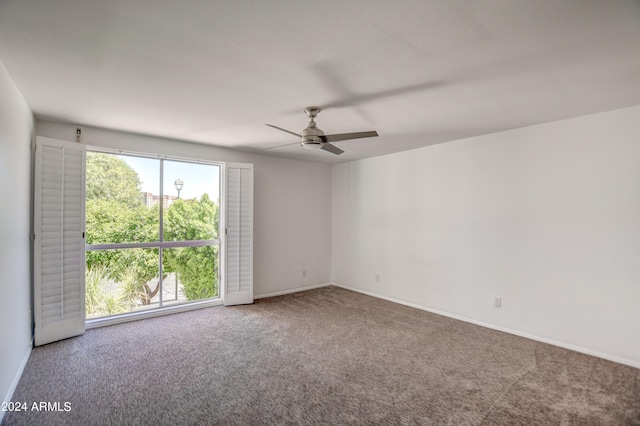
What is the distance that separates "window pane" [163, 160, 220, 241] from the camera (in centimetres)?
439

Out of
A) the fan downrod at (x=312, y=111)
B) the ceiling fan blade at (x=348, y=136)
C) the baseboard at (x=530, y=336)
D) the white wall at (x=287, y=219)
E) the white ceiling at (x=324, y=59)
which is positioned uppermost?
the white ceiling at (x=324, y=59)

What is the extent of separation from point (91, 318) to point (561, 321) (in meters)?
5.35

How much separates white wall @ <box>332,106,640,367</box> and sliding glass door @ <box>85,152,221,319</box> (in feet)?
9.08

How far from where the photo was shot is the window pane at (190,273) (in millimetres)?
4391

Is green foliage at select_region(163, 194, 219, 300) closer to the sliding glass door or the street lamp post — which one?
the sliding glass door

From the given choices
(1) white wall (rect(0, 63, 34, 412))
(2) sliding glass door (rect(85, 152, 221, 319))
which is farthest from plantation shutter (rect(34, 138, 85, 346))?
(2) sliding glass door (rect(85, 152, 221, 319))

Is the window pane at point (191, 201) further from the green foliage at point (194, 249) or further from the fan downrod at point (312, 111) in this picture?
the fan downrod at point (312, 111)

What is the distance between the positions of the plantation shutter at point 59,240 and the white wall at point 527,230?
4.07 metres

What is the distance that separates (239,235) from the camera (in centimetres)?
475

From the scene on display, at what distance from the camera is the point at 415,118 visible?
10.8 ft

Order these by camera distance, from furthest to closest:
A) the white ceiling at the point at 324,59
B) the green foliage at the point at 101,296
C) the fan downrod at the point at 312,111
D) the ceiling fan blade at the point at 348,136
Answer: the green foliage at the point at 101,296
the fan downrod at the point at 312,111
the ceiling fan blade at the point at 348,136
the white ceiling at the point at 324,59

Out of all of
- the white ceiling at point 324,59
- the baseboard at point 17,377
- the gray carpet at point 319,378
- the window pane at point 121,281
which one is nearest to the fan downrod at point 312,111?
the white ceiling at point 324,59

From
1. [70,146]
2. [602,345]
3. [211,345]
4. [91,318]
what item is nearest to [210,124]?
[70,146]

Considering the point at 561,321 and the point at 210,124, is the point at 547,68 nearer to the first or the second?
the point at 561,321
